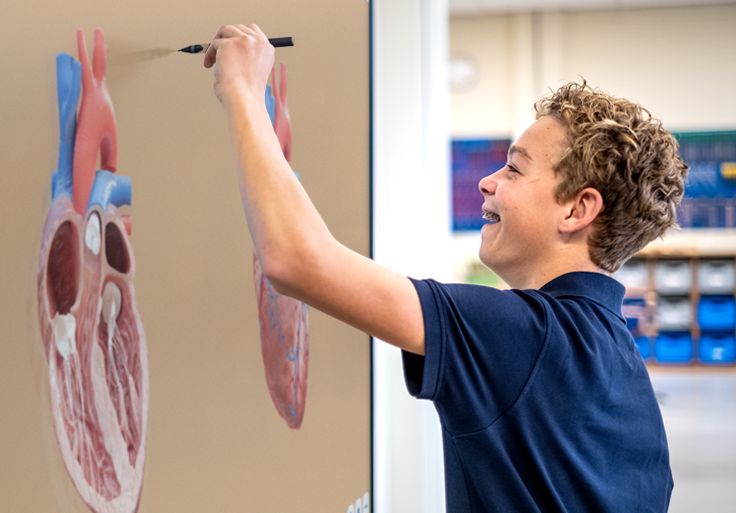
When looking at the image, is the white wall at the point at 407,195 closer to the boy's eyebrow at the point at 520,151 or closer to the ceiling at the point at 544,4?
the boy's eyebrow at the point at 520,151

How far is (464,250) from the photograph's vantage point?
788 centimetres

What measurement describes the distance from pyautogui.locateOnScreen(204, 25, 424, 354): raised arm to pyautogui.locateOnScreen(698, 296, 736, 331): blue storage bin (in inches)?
315

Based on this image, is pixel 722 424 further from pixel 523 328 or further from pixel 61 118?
pixel 61 118

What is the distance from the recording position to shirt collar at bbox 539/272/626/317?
3.03 ft

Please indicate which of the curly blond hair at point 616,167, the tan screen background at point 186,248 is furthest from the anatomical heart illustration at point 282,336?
the curly blond hair at point 616,167

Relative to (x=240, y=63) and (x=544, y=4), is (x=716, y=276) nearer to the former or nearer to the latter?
(x=544, y=4)

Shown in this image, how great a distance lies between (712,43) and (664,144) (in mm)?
7435

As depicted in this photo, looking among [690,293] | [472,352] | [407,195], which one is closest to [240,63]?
[472,352]

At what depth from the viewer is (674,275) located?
25.6 feet

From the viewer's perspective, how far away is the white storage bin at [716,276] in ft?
25.3

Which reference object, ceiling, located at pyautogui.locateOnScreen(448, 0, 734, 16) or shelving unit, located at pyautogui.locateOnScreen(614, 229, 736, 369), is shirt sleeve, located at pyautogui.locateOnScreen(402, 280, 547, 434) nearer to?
ceiling, located at pyautogui.locateOnScreen(448, 0, 734, 16)

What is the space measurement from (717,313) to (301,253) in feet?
26.8

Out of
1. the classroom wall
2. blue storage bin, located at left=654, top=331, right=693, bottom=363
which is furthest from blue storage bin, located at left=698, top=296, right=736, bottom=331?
the classroom wall

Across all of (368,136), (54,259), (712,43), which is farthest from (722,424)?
(54,259)
